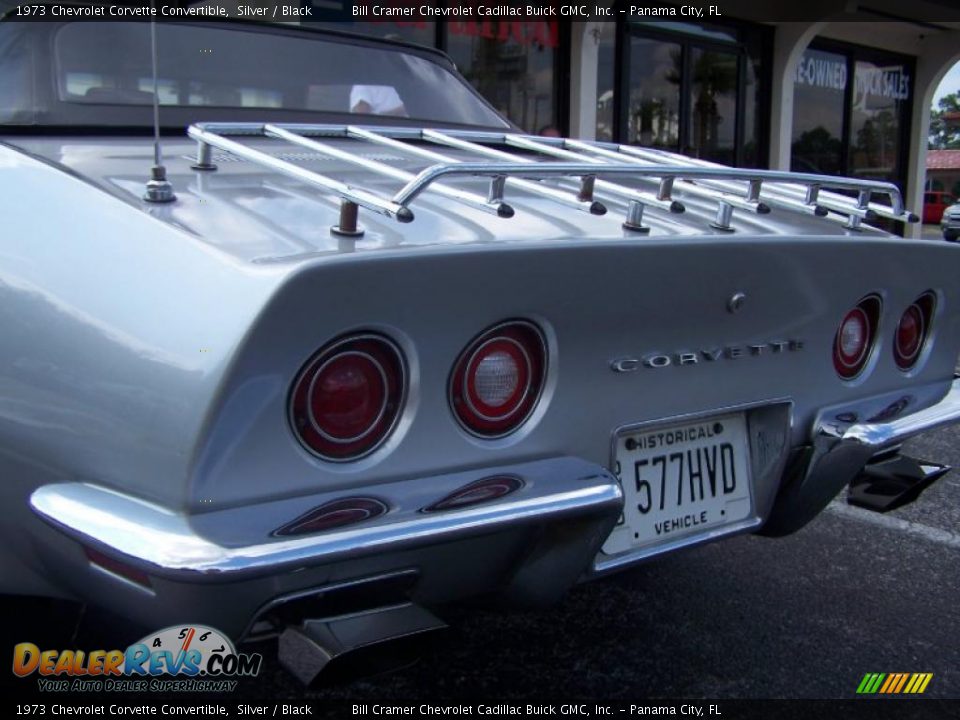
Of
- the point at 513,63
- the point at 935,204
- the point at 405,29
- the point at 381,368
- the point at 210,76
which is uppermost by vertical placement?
the point at 405,29

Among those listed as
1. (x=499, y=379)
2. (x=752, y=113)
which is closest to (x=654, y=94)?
(x=752, y=113)

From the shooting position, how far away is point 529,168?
1878mm

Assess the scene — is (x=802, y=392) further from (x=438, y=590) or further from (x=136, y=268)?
(x=136, y=268)

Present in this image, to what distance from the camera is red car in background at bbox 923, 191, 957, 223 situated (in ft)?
116

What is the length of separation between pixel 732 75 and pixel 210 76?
375 inches

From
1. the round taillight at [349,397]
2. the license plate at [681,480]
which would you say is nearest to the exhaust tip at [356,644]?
the round taillight at [349,397]

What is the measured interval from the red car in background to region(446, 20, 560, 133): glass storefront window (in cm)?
2902

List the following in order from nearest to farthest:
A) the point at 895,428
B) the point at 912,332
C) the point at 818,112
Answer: the point at 895,428 < the point at 912,332 < the point at 818,112

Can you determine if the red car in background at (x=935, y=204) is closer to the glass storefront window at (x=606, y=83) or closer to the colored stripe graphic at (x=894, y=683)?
the glass storefront window at (x=606, y=83)

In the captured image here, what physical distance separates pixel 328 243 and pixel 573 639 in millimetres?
1564

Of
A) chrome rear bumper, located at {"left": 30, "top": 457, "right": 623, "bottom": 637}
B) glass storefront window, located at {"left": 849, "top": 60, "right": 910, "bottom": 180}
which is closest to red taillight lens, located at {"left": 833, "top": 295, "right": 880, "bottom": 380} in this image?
chrome rear bumper, located at {"left": 30, "top": 457, "right": 623, "bottom": 637}

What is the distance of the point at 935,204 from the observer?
37.0m

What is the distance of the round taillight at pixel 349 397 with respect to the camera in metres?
1.66

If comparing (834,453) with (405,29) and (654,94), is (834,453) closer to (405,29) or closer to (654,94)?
(405,29)
